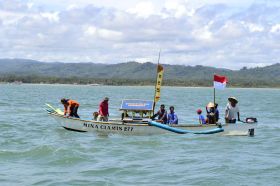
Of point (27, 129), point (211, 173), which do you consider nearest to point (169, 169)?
point (211, 173)

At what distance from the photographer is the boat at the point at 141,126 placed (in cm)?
2355

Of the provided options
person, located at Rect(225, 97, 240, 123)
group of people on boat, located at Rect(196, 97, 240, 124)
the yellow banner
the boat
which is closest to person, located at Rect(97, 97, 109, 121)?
the boat

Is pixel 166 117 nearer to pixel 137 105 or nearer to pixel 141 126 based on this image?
pixel 141 126

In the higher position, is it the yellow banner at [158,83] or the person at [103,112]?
the yellow banner at [158,83]

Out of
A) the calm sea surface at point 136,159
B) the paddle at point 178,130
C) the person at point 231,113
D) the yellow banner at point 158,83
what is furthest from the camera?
the yellow banner at point 158,83

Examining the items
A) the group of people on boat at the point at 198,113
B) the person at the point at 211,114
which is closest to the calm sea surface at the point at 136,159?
the person at the point at 211,114

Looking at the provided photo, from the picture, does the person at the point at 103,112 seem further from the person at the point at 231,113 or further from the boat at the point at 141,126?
the person at the point at 231,113

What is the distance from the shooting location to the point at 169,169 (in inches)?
648

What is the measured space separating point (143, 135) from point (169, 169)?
24.9ft

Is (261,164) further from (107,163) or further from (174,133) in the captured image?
(174,133)

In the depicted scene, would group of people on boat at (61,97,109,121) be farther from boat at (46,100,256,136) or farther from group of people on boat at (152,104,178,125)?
group of people on boat at (152,104,178,125)

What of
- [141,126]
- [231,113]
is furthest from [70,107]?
[231,113]

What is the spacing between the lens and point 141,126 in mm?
23719

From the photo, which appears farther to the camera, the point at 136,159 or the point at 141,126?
the point at 141,126
